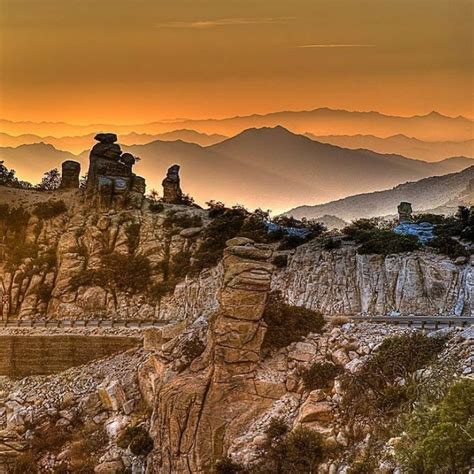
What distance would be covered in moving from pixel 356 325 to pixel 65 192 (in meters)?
31.5

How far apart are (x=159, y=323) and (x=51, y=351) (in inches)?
222

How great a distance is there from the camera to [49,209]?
66312 millimetres

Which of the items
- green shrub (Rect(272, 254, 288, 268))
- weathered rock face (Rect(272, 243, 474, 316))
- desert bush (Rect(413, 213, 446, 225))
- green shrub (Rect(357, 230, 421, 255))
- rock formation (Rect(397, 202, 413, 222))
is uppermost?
rock formation (Rect(397, 202, 413, 222))

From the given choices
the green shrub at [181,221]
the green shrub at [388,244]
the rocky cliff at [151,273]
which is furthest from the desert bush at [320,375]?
the green shrub at [181,221]

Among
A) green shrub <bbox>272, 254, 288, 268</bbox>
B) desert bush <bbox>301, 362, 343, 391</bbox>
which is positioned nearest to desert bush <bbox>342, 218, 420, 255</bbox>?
green shrub <bbox>272, 254, 288, 268</bbox>

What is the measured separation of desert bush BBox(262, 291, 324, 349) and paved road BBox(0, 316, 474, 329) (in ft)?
6.43

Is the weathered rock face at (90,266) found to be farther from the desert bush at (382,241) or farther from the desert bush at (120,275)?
the desert bush at (382,241)

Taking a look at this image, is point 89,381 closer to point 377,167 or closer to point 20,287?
point 20,287

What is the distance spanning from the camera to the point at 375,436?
118 ft

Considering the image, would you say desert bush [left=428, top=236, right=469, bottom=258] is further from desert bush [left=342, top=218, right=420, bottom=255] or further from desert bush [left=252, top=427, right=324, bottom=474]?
desert bush [left=252, top=427, right=324, bottom=474]

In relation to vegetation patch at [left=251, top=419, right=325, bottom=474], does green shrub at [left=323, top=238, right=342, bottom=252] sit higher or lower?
higher

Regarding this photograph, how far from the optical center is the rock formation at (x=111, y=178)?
66125mm

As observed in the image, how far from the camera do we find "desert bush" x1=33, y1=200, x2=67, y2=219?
217ft

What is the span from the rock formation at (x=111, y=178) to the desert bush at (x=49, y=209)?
73.4 inches
